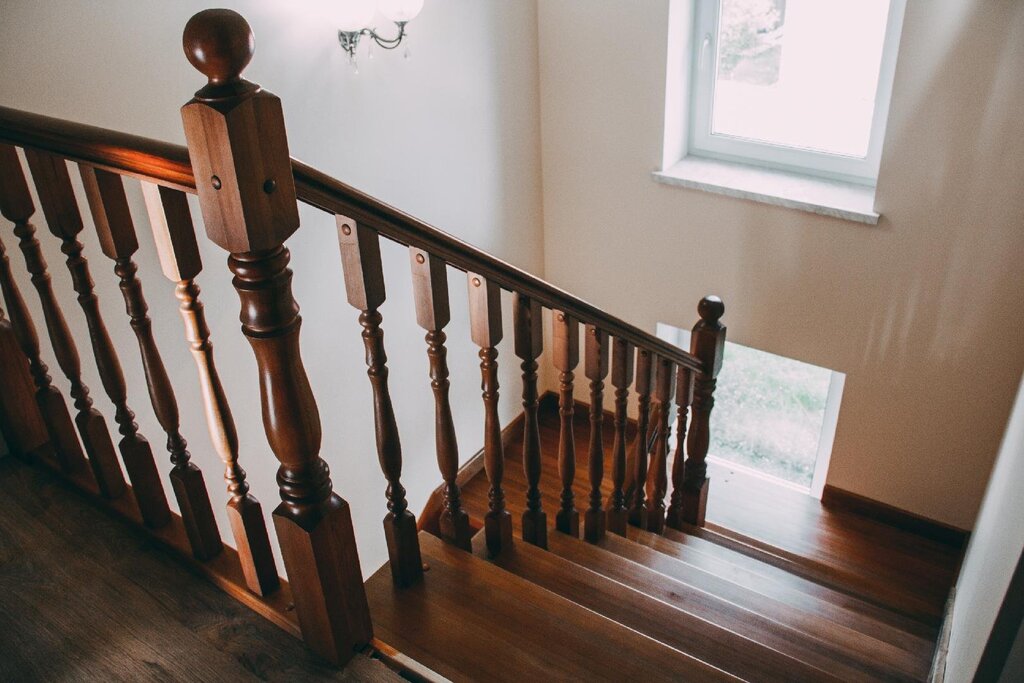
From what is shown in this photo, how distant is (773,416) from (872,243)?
4.08 feet

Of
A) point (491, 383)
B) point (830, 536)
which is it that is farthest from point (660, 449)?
point (830, 536)

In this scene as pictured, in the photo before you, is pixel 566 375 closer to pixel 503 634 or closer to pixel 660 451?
pixel 503 634

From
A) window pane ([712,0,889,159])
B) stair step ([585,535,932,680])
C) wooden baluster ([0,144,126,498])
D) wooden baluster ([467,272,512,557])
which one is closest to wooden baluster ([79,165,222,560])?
wooden baluster ([0,144,126,498])

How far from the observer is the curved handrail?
3.53 ft

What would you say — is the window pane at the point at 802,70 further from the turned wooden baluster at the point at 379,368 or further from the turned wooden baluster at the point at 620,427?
the turned wooden baluster at the point at 379,368

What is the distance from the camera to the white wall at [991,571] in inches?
73.0

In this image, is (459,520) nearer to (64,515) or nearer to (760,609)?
(64,515)

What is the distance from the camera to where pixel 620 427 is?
8.52ft

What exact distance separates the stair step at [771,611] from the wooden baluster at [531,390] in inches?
8.1

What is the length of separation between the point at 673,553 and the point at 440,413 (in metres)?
1.61

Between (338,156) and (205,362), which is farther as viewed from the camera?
(338,156)

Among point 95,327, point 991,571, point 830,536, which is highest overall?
point 95,327

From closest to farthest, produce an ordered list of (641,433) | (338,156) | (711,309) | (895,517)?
(641,433)
(711,309)
(338,156)
(895,517)

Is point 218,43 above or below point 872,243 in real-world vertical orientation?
above
